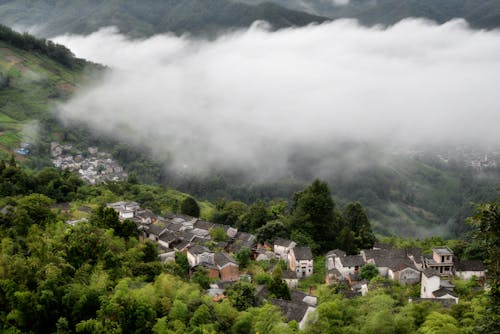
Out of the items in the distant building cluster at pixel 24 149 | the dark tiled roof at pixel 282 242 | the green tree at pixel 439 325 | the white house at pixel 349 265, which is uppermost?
the distant building cluster at pixel 24 149

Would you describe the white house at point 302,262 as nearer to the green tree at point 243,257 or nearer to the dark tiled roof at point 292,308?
the green tree at point 243,257

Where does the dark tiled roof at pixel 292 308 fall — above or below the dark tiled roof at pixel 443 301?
below

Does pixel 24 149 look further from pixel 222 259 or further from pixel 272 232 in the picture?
pixel 222 259

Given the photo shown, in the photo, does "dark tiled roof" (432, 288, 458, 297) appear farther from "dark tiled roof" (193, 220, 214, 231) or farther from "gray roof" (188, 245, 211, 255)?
"dark tiled roof" (193, 220, 214, 231)

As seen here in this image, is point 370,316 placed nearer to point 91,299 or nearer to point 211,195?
point 91,299

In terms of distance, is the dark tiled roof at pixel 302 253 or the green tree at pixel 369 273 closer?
the green tree at pixel 369 273

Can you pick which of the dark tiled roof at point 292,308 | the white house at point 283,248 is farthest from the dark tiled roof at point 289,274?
the dark tiled roof at point 292,308
